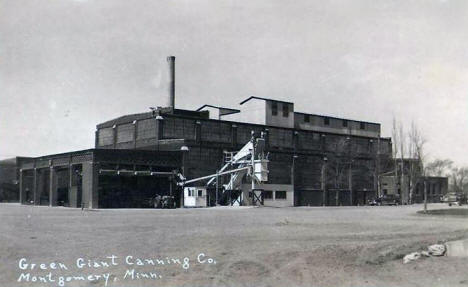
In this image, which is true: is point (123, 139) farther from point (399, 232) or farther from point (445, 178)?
point (445, 178)

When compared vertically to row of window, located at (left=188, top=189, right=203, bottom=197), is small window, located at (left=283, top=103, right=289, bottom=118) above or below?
above

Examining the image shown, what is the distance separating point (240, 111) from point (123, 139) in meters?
17.8

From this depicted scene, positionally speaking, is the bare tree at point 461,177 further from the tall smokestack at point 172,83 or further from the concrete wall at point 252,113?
the tall smokestack at point 172,83

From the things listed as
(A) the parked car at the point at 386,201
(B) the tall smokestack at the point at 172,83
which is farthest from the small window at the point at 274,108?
(A) the parked car at the point at 386,201

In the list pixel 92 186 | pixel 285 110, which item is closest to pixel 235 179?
pixel 92 186

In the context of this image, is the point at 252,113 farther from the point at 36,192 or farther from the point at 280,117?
the point at 36,192

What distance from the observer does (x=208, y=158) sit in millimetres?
58500

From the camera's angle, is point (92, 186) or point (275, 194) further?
point (275, 194)

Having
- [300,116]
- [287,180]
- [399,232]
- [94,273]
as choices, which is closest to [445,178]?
[300,116]

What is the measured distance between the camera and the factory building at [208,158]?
169ft

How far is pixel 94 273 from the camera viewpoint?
1038 centimetres

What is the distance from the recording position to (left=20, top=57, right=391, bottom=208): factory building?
51.4 metres

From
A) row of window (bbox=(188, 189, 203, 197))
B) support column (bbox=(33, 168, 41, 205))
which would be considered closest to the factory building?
→ support column (bbox=(33, 168, 41, 205))

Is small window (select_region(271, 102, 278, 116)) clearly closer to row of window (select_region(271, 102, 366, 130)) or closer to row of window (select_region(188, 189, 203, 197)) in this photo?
row of window (select_region(271, 102, 366, 130))
